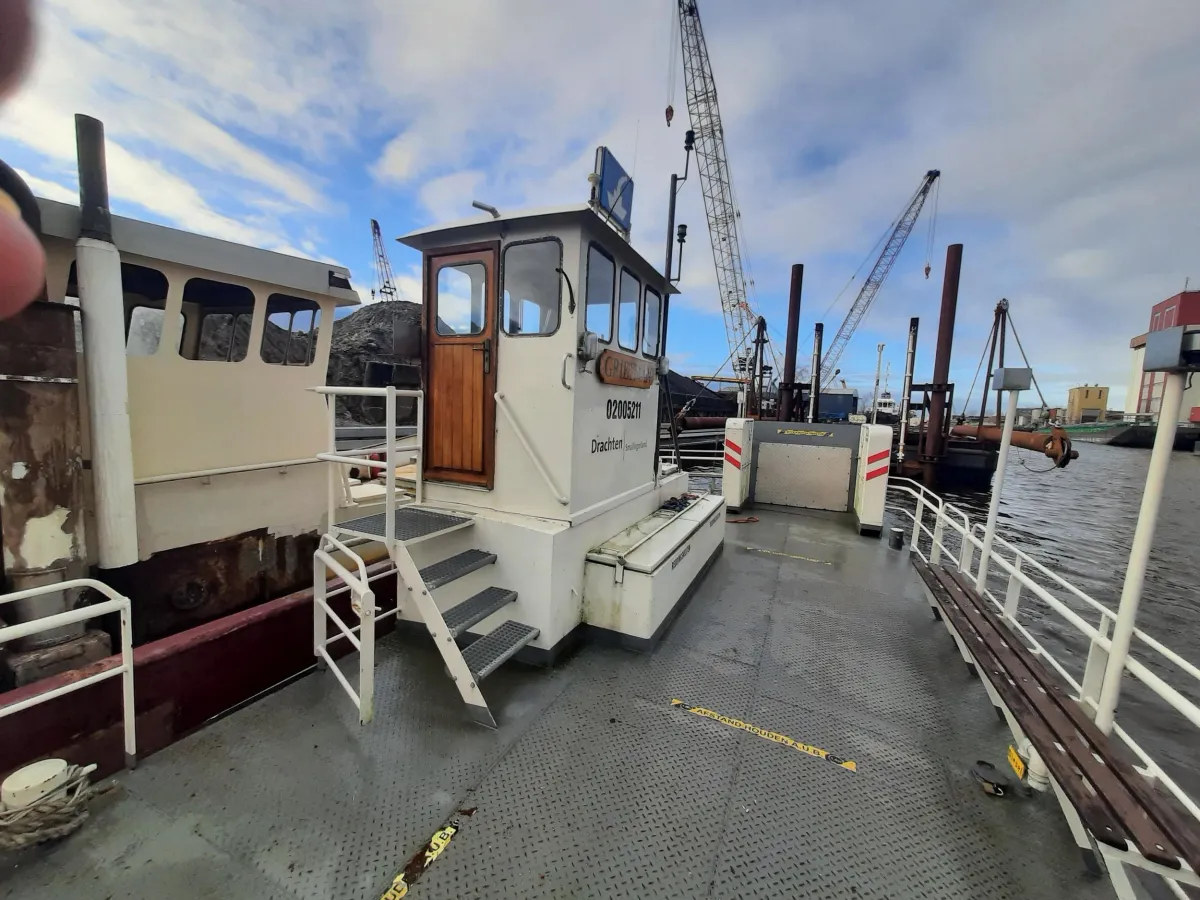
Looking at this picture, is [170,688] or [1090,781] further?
[170,688]

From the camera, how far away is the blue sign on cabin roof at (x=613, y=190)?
3.47 m

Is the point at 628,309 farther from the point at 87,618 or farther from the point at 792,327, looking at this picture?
the point at 792,327

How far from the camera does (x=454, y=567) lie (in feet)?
10.2

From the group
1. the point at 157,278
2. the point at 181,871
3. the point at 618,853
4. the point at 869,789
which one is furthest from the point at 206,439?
the point at 869,789

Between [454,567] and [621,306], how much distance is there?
2399 mm

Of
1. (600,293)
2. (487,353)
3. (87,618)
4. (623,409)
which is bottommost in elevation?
(87,618)

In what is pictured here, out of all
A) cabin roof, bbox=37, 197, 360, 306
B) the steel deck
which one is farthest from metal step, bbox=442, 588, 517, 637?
cabin roof, bbox=37, 197, 360, 306

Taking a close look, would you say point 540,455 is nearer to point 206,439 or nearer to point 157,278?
point 206,439

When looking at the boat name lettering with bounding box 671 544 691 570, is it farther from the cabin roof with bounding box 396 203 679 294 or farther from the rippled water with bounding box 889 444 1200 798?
the rippled water with bounding box 889 444 1200 798

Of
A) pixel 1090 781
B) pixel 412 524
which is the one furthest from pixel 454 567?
pixel 1090 781

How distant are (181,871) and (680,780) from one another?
6.59 feet

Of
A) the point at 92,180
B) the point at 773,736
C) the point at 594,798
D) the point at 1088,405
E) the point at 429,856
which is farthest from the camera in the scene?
the point at 1088,405

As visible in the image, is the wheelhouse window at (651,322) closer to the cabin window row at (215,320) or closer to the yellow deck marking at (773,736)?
the yellow deck marking at (773,736)

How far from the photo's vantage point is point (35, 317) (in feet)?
8.82
